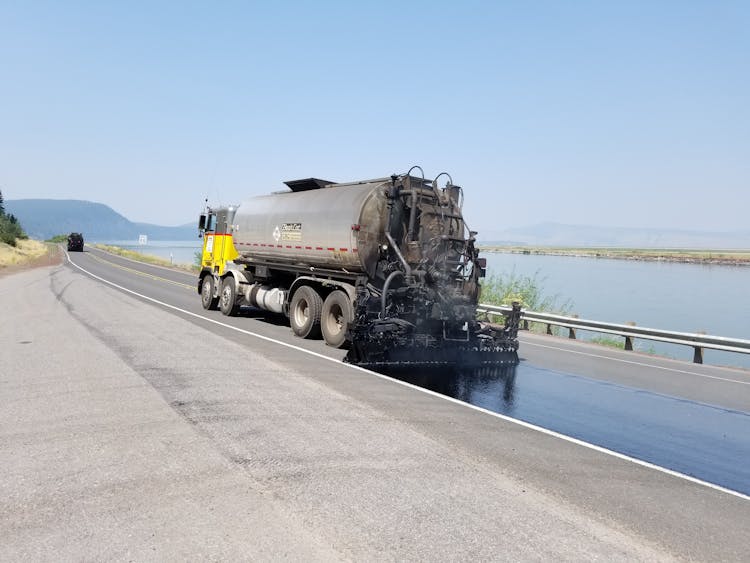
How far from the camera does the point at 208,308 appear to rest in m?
16.4

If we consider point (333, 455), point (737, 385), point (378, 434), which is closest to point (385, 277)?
point (378, 434)

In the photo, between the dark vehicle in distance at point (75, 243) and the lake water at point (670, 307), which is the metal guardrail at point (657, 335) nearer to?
the lake water at point (670, 307)

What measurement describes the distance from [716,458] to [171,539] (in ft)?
18.5

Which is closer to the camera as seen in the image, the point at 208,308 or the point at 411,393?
the point at 411,393

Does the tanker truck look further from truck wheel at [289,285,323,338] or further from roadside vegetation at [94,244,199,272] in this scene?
roadside vegetation at [94,244,199,272]

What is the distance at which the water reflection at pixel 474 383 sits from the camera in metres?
7.77

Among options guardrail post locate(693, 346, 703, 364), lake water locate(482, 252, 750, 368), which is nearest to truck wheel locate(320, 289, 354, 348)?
lake water locate(482, 252, 750, 368)

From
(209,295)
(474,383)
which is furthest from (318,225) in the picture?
(209,295)

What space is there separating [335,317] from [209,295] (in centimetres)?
641

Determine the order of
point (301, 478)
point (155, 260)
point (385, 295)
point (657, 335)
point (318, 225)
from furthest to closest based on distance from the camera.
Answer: point (155, 260)
point (657, 335)
point (318, 225)
point (385, 295)
point (301, 478)

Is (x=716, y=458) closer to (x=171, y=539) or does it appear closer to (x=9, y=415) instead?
(x=171, y=539)

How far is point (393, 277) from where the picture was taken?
10.3 meters

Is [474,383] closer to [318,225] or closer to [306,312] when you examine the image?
[306,312]

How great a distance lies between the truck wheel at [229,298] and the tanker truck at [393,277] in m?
3.25
